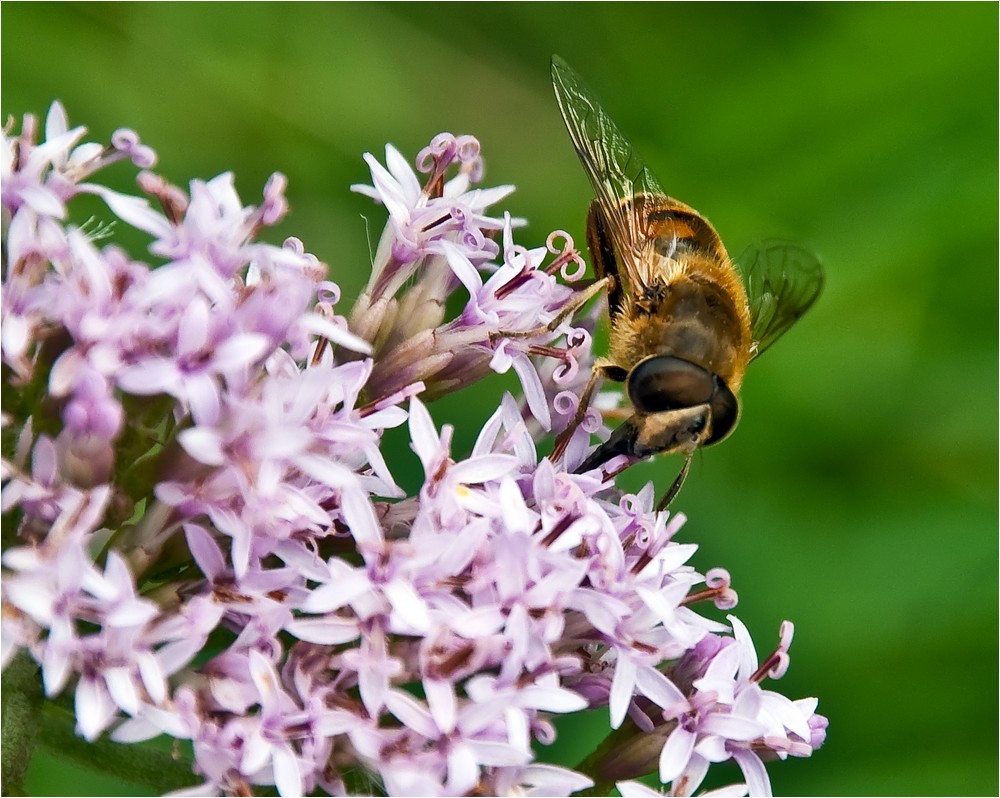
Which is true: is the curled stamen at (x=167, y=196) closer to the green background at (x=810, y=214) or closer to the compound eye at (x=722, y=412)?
the compound eye at (x=722, y=412)

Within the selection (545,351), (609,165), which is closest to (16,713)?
(545,351)

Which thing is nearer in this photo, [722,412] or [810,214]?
[722,412]

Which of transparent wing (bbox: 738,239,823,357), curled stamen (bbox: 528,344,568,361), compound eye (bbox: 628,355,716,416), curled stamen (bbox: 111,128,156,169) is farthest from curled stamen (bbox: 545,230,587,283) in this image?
curled stamen (bbox: 111,128,156,169)

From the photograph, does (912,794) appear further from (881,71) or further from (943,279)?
(881,71)

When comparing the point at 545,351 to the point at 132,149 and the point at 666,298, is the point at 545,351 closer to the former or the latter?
the point at 666,298

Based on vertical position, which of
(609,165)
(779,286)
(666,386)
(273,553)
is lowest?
(273,553)

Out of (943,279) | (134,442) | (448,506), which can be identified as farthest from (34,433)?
(943,279)

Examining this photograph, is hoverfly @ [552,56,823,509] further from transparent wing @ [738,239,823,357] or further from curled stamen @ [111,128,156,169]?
curled stamen @ [111,128,156,169]
